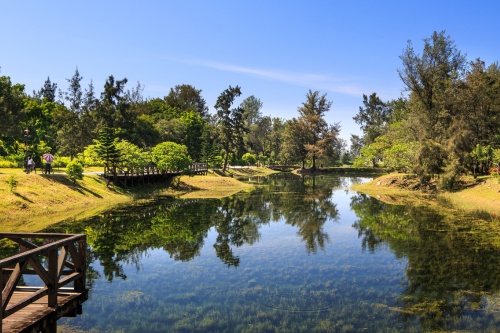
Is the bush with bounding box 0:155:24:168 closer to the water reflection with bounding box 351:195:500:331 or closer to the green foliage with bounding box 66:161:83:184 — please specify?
the green foliage with bounding box 66:161:83:184

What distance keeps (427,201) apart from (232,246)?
2960 cm

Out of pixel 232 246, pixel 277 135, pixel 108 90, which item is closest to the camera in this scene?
pixel 232 246

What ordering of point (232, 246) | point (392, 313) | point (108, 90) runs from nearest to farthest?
point (392, 313) < point (232, 246) < point (108, 90)

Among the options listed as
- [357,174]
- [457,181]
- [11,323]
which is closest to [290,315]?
[11,323]

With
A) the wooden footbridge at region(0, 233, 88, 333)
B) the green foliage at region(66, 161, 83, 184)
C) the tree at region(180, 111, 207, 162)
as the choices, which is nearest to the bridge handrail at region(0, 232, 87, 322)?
the wooden footbridge at region(0, 233, 88, 333)

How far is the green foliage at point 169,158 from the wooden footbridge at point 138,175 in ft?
4.05

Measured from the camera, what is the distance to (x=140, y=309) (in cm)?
1325

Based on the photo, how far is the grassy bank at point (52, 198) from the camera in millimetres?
28078

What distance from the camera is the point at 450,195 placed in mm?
46406

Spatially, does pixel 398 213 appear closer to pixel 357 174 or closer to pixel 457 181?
pixel 457 181

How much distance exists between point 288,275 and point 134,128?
70486 mm

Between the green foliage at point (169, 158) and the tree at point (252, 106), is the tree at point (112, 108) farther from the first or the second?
the tree at point (252, 106)

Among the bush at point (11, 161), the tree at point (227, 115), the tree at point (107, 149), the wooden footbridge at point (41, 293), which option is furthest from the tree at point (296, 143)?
the wooden footbridge at point (41, 293)

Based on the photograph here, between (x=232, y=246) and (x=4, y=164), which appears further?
(x=4, y=164)
